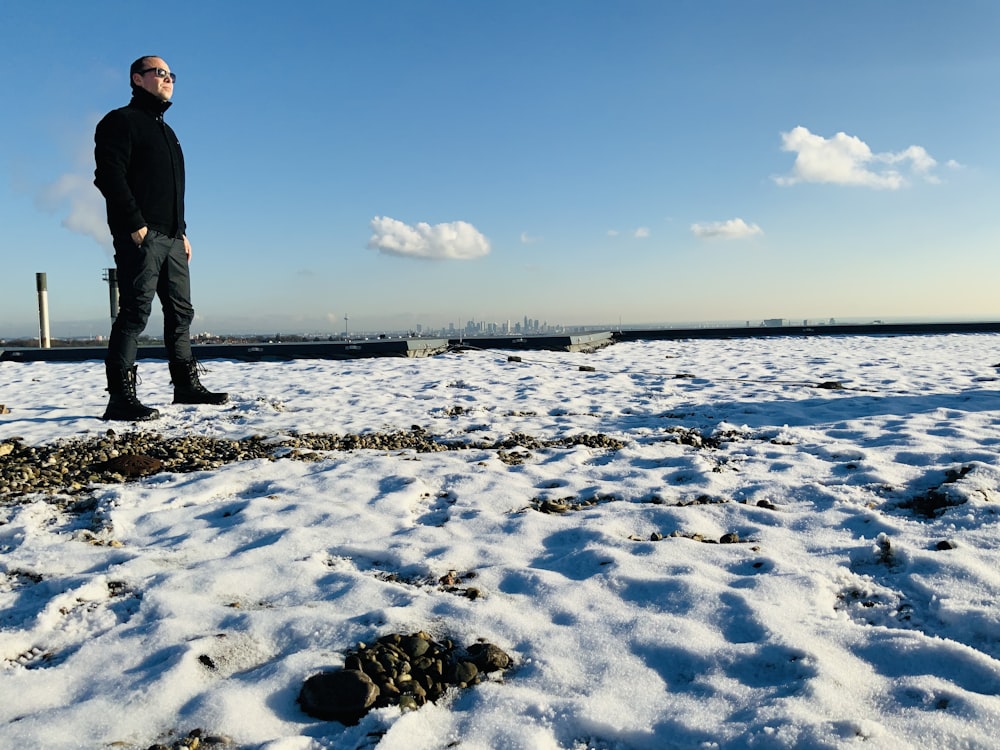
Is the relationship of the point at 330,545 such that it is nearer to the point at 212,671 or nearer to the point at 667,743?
the point at 212,671

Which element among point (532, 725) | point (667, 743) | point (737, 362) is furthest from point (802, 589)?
point (737, 362)

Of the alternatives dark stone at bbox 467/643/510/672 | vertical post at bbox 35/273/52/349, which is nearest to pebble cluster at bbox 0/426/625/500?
dark stone at bbox 467/643/510/672

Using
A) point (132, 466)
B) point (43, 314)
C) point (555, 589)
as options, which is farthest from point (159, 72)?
point (43, 314)

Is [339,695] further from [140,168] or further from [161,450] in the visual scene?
[140,168]

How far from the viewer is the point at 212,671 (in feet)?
6.13

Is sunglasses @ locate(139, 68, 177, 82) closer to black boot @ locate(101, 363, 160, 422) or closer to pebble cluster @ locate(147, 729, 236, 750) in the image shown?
black boot @ locate(101, 363, 160, 422)

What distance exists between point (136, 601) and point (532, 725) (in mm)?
1556

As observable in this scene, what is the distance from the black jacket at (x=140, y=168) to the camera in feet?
16.0

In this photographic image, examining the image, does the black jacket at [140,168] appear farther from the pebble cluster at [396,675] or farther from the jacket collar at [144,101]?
the pebble cluster at [396,675]

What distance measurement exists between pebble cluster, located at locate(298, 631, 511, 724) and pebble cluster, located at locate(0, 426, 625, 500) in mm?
2535

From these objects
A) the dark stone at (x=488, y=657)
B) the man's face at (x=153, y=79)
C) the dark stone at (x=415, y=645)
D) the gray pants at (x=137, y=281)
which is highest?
the man's face at (x=153, y=79)

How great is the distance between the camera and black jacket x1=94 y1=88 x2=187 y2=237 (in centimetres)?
488

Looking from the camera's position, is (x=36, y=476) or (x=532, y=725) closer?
(x=532, y=725)

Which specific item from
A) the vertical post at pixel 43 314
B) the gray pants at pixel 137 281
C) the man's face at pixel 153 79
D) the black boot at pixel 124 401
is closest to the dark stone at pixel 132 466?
the gray pants at pixel 137 281
